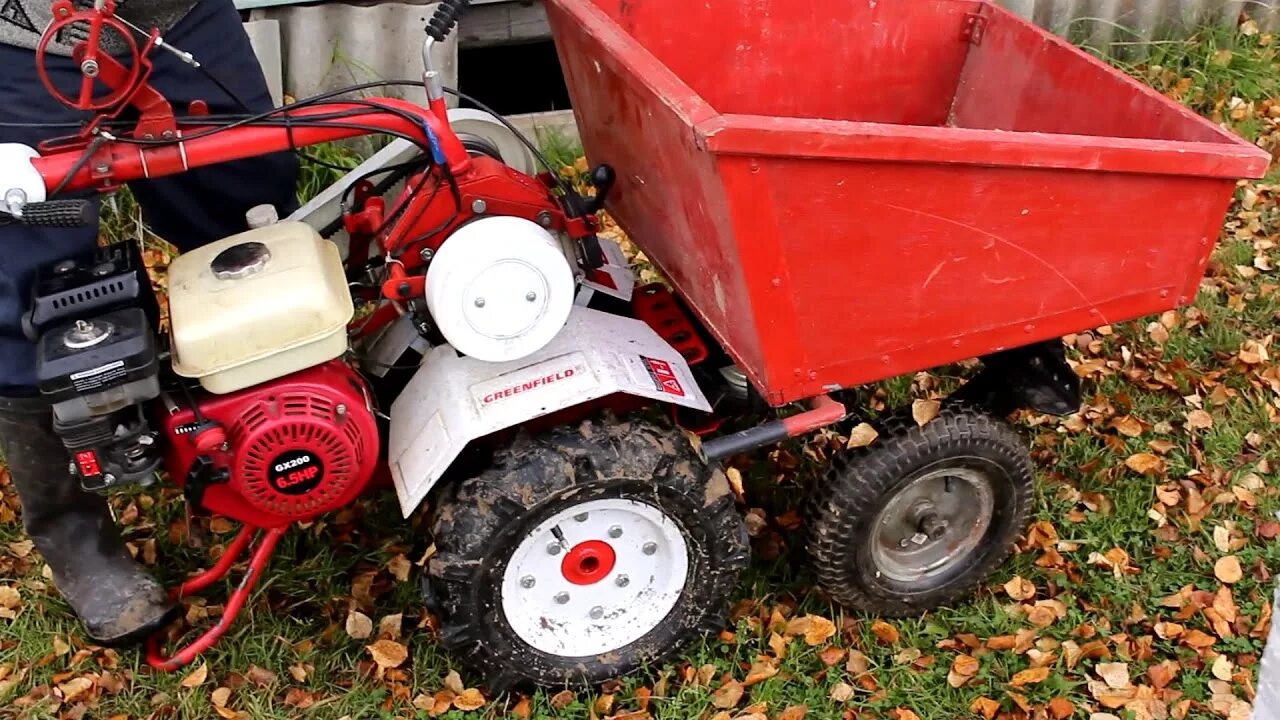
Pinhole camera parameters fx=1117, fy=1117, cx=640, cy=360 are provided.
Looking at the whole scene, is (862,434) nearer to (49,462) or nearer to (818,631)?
(818,631)

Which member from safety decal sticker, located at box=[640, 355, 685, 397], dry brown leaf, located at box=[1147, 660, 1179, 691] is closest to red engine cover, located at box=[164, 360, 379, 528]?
safety decal sticker, located at box=[640, 355, 685, 397]

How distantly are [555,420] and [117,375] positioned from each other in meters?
0.89

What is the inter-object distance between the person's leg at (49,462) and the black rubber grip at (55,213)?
32cm

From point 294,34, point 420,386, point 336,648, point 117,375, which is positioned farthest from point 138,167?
point 294,34

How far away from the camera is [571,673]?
2643 millimetres

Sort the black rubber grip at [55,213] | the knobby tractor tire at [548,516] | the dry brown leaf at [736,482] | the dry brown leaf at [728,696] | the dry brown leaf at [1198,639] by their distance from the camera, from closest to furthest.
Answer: the black rubber grip at [55,213], the knobby tractor tire at [548,516], the dry brown leaf at [728,696], the dry brown leaf at [1198,639], the dry brown leaf at [736,482]

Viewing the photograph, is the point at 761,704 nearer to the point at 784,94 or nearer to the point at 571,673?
the point at 571,673

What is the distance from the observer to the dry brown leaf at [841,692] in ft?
8.92

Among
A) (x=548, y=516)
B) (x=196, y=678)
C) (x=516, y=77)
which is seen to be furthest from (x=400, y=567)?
(x=516, y=77)

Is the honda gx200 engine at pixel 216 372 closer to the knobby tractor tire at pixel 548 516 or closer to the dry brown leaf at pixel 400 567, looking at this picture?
the knobby tractor tire at pixel 548 516

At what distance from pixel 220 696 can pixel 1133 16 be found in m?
4.74

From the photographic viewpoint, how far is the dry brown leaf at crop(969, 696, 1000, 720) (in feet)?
8.77

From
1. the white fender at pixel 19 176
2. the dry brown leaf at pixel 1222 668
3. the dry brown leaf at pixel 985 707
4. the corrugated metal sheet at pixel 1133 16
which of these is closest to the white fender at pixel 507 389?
the white fender at pixel 19 176

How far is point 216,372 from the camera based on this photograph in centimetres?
222
